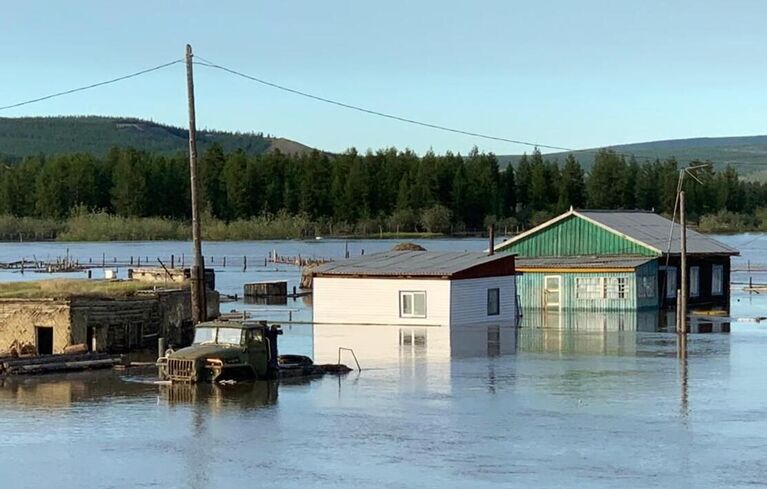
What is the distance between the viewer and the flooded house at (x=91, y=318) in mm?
44250

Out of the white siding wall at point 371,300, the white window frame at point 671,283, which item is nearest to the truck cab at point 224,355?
the white siding wall at point 371,300

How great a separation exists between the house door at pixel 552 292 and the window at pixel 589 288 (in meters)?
0.87

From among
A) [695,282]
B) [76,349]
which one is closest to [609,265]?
[695,282]

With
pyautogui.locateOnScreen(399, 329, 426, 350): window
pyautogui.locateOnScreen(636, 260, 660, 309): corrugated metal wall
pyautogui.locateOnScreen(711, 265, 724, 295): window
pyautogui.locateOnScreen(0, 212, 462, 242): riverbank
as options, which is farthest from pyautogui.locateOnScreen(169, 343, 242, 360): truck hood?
pyautogui.locateOnScreen(0, 212, 462, 242): riverbank

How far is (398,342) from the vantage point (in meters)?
48.8

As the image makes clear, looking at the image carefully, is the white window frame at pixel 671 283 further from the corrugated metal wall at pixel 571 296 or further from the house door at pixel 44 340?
the house door at pixel 44 340

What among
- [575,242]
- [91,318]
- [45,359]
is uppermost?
[575,242]

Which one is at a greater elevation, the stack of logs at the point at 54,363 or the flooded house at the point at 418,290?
the flooded house at the point at 418,290

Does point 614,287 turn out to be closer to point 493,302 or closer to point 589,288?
point 589,288

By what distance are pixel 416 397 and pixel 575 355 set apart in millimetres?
11166

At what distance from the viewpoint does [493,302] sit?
186 ft

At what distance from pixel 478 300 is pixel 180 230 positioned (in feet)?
461

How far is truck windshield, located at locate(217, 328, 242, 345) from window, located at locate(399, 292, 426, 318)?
17.5 meters

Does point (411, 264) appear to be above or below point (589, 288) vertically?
above
